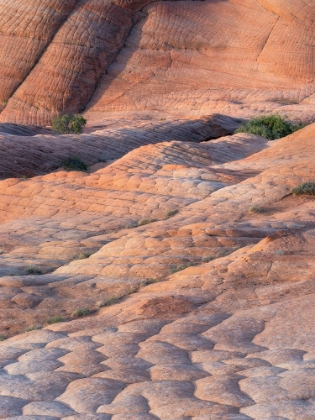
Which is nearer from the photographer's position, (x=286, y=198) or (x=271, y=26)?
(x=286, y=198)

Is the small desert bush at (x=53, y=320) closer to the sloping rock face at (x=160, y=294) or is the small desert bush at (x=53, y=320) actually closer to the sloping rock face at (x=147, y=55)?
the sloping rock face at (x=160, y=294)

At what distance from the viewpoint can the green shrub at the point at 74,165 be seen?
59.1ft

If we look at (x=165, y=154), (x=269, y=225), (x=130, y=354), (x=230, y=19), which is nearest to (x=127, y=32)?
(x=230, y=19)

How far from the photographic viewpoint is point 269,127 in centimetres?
2467

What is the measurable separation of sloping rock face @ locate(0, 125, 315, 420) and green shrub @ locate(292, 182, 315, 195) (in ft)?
0.35

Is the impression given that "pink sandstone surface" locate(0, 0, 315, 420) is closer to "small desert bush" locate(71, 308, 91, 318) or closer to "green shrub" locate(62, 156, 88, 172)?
"small desert bush" locate(71, 308, 91, 318)

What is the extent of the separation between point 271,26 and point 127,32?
20.7 feet

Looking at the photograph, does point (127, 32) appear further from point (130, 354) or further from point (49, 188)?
point (130, 354)

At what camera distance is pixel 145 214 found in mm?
11836

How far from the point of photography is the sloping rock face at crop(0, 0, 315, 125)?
31.7 metres

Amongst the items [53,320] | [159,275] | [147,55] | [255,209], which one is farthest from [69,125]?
[53,320]

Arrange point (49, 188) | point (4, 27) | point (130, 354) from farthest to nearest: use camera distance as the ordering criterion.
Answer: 1. point (4, 27)
2. point (49, 188)
3. point (130, 354)

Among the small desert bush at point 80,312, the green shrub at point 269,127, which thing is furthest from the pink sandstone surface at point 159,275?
the green shrub at point 269,127

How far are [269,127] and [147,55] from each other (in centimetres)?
1045
